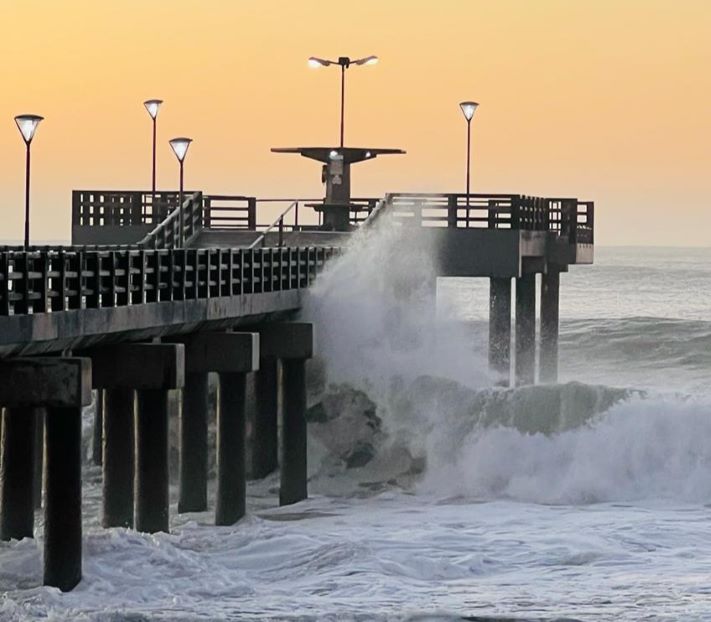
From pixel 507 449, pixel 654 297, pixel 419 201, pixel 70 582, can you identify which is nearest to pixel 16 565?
pixel 70 582

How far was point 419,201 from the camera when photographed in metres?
47.7

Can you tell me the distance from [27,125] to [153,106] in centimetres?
1443

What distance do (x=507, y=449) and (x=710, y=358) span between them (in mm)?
36368

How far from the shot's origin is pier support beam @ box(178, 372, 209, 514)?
34656 mm

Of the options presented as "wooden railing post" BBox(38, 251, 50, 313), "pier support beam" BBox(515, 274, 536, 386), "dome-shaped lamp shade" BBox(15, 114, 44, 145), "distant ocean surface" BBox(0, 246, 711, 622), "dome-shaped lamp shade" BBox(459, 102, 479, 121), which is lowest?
"distant ocean surface" BBox(0, 246, 711, 622)

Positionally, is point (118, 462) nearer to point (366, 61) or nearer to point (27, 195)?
point (27, 195)

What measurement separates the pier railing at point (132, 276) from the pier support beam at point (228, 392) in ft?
2.71

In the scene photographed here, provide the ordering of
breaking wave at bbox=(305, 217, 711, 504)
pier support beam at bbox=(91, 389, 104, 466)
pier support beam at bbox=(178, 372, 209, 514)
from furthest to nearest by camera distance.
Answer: pier support beam at bbox=(91, 389, 104, 466) → breaking wave at bbox=(305, 217, 711, 504) → pier support beam at bbox=(178, 372, 209, 514)

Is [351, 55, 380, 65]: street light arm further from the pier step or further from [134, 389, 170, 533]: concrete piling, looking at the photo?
[134, 389, 170, 533]: concrete piling

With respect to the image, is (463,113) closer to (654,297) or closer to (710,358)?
(710,358)

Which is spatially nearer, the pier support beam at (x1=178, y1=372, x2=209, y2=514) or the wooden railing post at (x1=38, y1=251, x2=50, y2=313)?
the wooden railing post at (x1=38, y1=251, x2=50, y2=313)

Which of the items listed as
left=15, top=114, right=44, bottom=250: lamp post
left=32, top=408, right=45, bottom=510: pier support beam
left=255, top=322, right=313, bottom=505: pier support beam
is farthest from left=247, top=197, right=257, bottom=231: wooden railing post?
left=15, top=114, right=44, bottom=250: lamp post

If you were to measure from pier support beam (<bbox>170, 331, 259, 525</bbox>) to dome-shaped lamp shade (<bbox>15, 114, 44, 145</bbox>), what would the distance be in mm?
4917

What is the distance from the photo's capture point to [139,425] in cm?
3059
